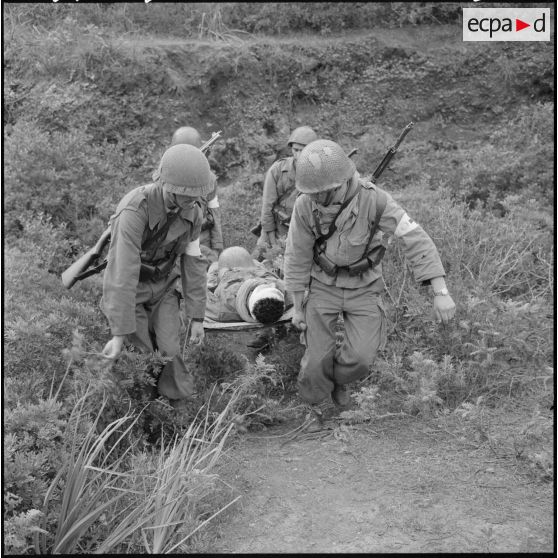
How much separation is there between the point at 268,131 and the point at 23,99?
351 centimetres

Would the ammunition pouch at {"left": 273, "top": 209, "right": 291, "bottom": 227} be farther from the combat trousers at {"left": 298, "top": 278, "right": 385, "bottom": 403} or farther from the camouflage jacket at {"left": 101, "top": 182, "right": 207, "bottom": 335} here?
the camouflage jacket at {"left": 101, "top": 182, "right": 207, "bottom": 335}

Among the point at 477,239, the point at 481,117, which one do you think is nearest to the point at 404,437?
the point at 477,239

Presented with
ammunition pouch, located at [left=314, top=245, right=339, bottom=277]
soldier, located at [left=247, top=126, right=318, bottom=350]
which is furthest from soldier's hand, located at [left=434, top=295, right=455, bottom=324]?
soldier, located at [left=247, top=126, right=318, bottom=350]

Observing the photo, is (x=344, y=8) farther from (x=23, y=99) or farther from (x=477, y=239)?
(x=477, y=239)

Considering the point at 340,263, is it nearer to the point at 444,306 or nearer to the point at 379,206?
the point at 379,206

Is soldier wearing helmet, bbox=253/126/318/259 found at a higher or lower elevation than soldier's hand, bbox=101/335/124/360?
higher

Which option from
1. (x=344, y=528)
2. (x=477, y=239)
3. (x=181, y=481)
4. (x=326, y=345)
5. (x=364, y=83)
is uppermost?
(x=364, y=83)

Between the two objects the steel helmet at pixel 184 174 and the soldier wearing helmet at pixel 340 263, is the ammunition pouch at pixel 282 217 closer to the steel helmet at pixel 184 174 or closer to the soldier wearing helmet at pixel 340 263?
the soldier wearing helmet at pixel 340 263

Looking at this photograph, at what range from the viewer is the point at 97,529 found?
331 cm

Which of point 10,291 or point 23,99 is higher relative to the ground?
point 23,99

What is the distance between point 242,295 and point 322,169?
1376 mm

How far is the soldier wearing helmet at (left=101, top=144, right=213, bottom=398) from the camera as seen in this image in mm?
3930

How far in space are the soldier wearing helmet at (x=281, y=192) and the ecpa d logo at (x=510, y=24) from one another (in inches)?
199

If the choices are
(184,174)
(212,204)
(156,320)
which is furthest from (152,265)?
(212,204)
